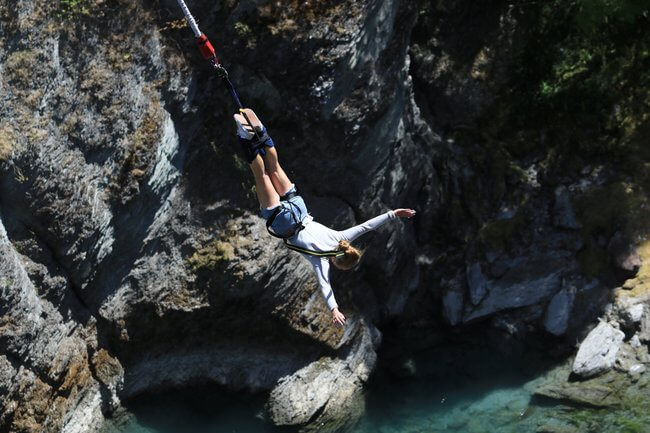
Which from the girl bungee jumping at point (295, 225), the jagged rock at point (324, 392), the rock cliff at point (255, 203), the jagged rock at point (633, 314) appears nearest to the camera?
the girl bungee jumping at point (295, 225)

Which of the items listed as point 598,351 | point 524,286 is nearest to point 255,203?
point 524,286

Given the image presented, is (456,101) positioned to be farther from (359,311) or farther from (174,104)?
(174,104)

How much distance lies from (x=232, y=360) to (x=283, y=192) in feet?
15.8

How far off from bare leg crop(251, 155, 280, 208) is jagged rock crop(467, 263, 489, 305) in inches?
249

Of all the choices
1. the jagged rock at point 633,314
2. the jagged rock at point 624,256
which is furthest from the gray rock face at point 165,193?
the jagged rock at point 633,314

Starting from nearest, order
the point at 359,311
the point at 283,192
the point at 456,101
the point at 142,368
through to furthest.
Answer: the point at 283,192 → the point at 142,368 → the point at 359,311 → the point at 456,101

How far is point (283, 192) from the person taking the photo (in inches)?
371

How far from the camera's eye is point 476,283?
14422 millimetres

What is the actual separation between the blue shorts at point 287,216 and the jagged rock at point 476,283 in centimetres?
616

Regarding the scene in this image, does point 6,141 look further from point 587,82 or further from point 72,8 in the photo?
point 587,82

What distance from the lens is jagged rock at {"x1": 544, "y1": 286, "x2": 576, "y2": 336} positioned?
45.4 ft

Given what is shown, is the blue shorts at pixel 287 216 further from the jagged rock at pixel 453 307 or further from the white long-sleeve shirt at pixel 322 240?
the jagged rock at pixel 453 307

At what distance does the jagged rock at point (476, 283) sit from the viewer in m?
14.3

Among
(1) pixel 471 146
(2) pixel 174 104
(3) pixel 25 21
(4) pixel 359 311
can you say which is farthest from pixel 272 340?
(3) pixel 25 21
